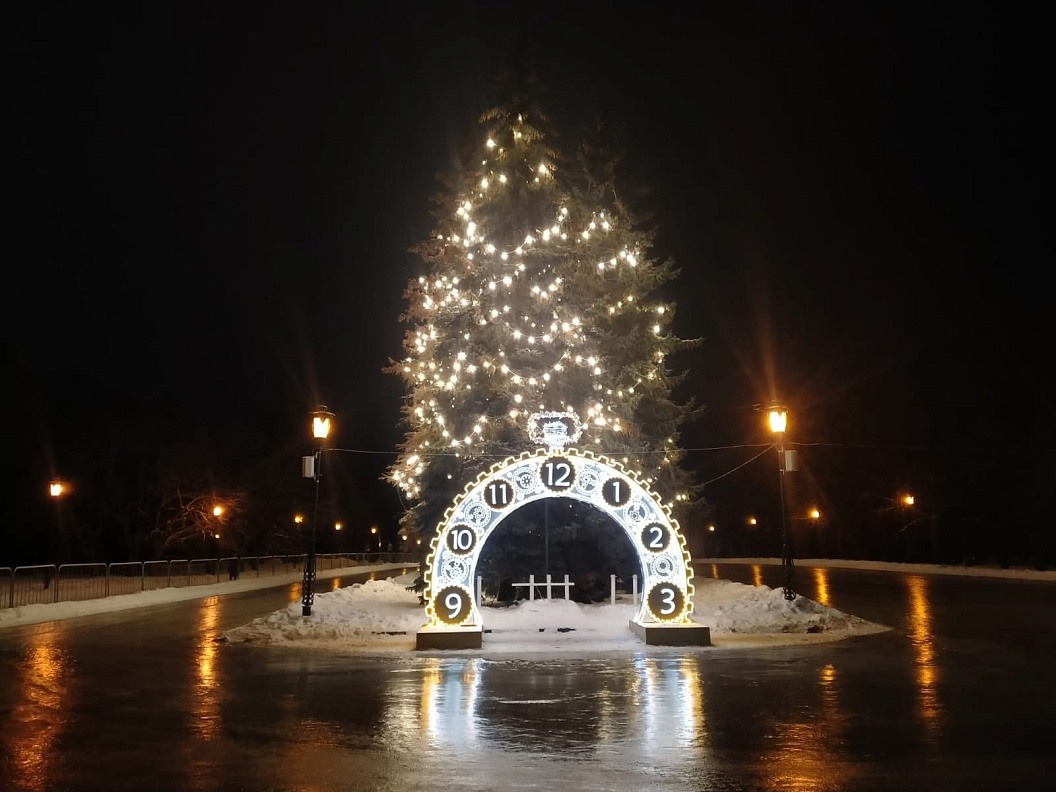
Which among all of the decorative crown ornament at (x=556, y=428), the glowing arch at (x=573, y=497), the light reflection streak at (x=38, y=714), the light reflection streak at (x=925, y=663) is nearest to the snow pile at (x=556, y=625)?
the glowing arch at (x=573, y=497)

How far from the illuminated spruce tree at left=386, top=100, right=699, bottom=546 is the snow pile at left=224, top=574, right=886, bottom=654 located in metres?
4.26

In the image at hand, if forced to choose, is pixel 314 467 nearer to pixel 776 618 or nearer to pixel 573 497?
pixel 573 497

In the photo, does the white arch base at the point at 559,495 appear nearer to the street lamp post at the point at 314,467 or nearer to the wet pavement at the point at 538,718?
the wet pavement at the point at 538,718

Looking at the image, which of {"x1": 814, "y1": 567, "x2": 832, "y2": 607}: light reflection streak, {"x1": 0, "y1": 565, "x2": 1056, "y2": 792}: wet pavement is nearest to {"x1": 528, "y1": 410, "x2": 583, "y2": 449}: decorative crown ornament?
{"x1": 0, "y1": 565, "x2": 1056, "y2": 792}: wet pavement

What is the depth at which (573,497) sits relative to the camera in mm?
18328

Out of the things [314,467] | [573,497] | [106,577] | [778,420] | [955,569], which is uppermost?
[778,420]

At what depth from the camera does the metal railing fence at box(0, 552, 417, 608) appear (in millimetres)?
27047

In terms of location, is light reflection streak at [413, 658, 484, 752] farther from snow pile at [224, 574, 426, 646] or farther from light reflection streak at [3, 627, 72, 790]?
snow pile at [224, 574, 426, 646]

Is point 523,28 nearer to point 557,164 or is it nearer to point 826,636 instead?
point 557,164

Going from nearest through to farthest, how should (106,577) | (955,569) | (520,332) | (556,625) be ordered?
1. (556,625)
2. (520,332)
3. (106,577)
4. (955,569)

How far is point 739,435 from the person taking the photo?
220 feet

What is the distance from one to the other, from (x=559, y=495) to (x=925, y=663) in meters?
7.07

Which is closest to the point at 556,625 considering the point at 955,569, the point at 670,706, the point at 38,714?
the point at 670,706

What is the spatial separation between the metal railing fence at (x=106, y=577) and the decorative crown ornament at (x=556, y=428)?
16.4 metres
